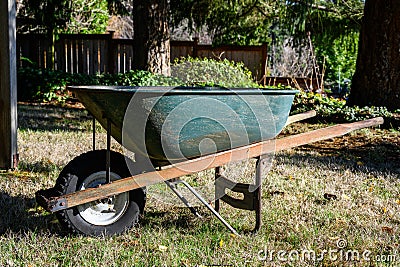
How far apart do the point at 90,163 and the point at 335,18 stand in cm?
1202

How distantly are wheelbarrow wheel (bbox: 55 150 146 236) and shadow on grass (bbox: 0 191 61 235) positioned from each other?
0.73 feet

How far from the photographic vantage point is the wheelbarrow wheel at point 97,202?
2.95 m

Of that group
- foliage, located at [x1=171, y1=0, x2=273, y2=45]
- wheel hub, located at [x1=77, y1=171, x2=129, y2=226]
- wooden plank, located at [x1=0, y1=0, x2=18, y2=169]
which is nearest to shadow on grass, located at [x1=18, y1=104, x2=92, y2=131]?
wooden plank, located at [x1=0, y1=0, x2=18, y2=169]

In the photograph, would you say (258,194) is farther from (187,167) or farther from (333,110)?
(333,110)

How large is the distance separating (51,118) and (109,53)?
5367 mm

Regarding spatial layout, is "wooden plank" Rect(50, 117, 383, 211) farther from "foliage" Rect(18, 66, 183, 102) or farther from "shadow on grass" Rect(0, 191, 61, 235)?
"foliage" Rect(18, 66, 183, 102)

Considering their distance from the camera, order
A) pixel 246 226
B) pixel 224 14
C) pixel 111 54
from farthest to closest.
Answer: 1. pixel 111 54
2. pixel 224 14
3. pixel 246 226

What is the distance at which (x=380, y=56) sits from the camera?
8438mm

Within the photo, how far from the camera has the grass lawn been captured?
2.78m

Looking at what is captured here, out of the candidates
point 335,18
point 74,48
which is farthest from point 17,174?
point 335,18

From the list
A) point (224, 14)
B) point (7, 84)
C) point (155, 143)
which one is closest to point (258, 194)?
point (155, 143)

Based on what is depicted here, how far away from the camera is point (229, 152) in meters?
3.06

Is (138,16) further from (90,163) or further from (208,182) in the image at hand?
(90,163)

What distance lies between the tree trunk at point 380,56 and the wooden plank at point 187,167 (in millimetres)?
5298
